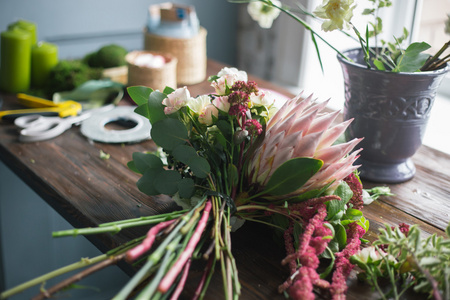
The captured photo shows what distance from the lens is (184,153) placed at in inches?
28.4

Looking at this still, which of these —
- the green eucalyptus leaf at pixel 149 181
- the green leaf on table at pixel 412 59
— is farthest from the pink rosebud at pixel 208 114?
the green leaf on table at pixel 412 59

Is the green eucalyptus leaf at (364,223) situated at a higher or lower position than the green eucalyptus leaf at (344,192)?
lower

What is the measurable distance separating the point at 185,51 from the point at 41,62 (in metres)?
0.41

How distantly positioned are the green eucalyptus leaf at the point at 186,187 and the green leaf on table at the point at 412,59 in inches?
15.7

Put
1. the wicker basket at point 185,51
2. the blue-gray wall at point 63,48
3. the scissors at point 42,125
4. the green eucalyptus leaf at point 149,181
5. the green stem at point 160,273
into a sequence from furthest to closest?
1. the wicker basket at point 185,51
2. the blue-gray wall at point 63,48
3. the scissors at point 42,125
4. the green eucalyptus leaf at point 149,181
5. the green stem at point 160,273

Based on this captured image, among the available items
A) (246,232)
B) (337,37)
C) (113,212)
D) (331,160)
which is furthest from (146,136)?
(337,37)

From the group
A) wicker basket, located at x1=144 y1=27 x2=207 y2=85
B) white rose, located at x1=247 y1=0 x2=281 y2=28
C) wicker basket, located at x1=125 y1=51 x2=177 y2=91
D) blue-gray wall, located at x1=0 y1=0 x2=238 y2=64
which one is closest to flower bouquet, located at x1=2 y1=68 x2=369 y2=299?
white rose, located at x1=247 y1=0 x2=281 y2=28

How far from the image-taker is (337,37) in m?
1.95

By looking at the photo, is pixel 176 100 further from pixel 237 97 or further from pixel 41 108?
pixel 41 108

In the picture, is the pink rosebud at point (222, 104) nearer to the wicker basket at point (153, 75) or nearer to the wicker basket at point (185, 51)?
the wicker basket at point (153, 75)

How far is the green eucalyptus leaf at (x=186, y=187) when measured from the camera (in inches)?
28.8

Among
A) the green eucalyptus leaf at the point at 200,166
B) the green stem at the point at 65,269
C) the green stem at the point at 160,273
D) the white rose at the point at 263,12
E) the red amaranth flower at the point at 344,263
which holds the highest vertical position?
the white rose at the point at 263,12

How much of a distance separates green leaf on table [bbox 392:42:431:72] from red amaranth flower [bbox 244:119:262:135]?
31 cm

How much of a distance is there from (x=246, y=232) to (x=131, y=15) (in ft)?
5.21
